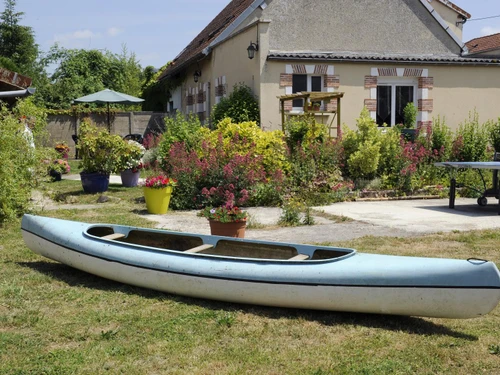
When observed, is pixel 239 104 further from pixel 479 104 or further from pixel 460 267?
pixel 460 267

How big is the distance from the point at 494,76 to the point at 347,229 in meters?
11.0

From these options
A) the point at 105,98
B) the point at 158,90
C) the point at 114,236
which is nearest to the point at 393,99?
the point at 105,98

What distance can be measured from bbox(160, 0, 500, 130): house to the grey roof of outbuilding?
27 mm

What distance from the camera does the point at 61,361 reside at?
405 cm

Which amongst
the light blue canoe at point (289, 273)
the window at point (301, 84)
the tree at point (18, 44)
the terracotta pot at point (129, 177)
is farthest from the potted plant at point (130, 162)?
the tree at point (18, 44)

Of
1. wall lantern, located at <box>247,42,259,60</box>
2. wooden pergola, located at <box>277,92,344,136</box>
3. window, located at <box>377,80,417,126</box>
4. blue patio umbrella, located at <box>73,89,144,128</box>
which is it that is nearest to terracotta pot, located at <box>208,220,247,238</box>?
wooden pergola, located at <box>277,92,344,136</box>

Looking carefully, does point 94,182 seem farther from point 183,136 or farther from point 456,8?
point 456,8

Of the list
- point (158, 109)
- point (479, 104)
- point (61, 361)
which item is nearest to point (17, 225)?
point (61, 361)

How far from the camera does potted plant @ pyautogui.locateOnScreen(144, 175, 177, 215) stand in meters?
10.3

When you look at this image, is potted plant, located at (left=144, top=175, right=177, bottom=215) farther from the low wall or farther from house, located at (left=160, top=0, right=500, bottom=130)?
the low wall

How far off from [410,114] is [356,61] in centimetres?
203

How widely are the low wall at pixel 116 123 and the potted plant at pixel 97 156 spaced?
37.7 feet

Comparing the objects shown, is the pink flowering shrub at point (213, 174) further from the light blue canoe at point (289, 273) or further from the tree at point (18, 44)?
the tree at point (18, 44)

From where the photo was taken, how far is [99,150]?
12.7m
